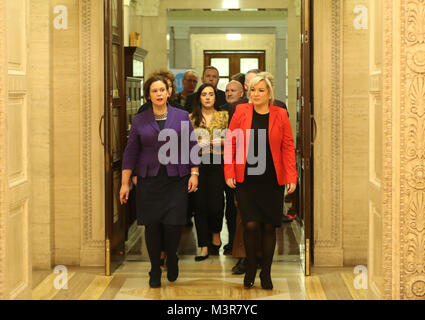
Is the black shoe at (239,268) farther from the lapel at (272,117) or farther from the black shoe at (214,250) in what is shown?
the lapel at (272,117)

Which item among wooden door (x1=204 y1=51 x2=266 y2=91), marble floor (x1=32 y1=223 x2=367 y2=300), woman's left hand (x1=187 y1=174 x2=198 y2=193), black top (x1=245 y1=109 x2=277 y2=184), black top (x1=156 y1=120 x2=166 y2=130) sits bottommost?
marble floor (x1=32 y1=223 x2=367 y2=300)

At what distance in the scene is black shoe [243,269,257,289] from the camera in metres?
6.07

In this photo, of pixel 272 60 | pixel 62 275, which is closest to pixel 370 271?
pixel 62 275

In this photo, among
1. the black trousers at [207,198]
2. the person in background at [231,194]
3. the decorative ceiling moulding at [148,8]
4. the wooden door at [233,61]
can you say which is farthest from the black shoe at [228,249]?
the wooden door at [233,61]

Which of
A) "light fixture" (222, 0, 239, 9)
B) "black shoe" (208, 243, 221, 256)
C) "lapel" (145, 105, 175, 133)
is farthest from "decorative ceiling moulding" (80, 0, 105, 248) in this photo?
"light fixture" (222, 0, 239, 9)

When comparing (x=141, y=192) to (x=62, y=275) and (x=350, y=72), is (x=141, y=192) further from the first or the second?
(x=350, y=72)

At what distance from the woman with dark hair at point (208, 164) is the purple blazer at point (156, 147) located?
80 cm

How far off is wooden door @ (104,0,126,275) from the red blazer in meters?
1.16

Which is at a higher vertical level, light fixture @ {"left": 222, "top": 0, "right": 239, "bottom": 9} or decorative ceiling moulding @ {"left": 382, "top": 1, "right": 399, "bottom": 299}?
light fixture @ {"left": 222, "top": 0, "right": 239, "bottom": 9}

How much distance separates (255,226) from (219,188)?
1.23 meters

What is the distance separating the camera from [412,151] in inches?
175

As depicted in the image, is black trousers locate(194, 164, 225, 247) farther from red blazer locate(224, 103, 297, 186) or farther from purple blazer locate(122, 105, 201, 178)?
red blazer locate(224, 103, 297, 186)

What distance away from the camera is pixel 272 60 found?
16531 millimetres

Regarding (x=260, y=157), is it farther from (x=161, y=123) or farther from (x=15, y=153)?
(x=15, y=153)
